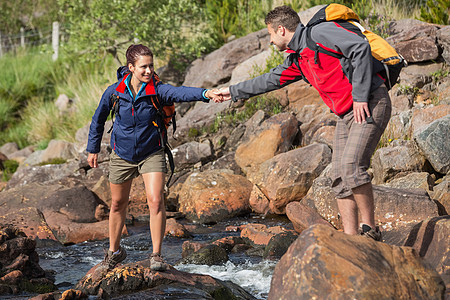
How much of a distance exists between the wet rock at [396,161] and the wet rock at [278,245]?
2.31m

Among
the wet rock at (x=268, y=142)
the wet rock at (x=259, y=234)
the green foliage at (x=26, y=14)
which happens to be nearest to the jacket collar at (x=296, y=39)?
the wet rock at (x=259, y=234)

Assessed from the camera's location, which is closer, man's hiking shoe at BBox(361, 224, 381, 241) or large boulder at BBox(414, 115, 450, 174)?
man's hiking shoe at BBox(361, 224, 381, 241)

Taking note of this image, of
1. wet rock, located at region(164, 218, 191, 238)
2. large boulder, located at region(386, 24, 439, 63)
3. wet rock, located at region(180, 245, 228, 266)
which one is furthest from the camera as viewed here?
large boulder, located at region(386, 24, 439, 63)

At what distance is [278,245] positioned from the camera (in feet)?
21.6

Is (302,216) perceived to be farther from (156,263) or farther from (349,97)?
(349,97)

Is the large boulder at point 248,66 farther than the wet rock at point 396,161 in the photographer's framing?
Yes

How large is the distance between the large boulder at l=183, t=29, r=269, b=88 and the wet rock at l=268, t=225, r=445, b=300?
34.3 ft

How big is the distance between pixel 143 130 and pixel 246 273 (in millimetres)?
2127

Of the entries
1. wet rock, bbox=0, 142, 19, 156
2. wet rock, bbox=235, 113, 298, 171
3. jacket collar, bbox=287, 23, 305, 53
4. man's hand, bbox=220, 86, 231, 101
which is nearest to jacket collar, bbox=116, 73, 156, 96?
man's hand, bbox=220, 86, 231, 101

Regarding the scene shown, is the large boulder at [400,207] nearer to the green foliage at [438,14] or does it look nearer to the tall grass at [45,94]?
the green foliage at [438,14]

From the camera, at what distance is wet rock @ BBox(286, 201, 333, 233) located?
7262 millimetres

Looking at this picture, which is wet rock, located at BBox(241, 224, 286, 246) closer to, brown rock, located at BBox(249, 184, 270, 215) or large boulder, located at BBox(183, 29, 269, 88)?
brown rock, located at BBox(249, 184, 270, 215)

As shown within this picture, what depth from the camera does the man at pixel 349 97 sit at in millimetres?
4082

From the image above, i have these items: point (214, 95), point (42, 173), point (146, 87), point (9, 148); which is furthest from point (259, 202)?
point (9, 148)
